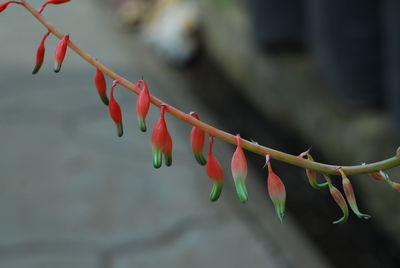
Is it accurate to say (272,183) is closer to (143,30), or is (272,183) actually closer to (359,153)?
(359,153)

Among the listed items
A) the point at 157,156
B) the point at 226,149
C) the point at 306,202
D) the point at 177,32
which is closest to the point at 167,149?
the point at 157,156

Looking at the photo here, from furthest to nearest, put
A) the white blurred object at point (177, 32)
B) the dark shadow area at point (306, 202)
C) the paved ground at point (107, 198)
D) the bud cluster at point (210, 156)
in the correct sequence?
the white blurred object at point (177, 32)
the paved ground at point (107, 198)
the dark shadow area at point (306, 202)
the bud cluster at point (210, 156)

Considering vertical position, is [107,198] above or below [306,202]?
below

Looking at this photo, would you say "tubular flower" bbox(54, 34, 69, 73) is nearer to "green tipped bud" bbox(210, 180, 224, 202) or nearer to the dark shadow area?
"green tipped bud" bbox(210, 180, 224, 202)

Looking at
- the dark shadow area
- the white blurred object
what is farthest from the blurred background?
the white blurred object

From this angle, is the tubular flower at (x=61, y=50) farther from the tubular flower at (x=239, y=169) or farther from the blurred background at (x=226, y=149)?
the blurred background at (x=226, y=149)

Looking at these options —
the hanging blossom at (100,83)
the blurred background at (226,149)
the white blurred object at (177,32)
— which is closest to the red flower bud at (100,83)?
the hanging blossom at (100,83)

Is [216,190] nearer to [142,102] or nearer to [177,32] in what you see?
[142,102]
